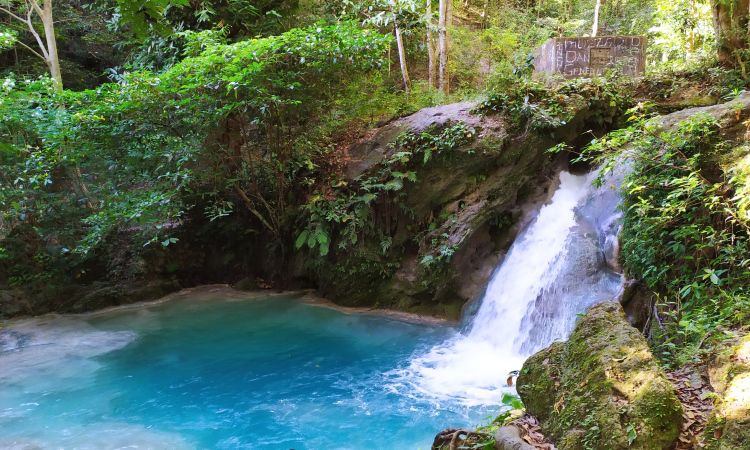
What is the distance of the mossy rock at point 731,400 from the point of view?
92.4 inches

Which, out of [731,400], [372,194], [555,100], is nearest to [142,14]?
[731,400]

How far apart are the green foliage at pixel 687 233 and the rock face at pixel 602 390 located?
0.79 meters

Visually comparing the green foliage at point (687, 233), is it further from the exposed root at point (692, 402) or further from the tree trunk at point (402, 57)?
the tree trunk at point (402, 57)

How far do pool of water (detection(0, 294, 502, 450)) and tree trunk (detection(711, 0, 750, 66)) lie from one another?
287 inches

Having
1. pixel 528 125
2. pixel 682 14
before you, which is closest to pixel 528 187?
pixel 528 125

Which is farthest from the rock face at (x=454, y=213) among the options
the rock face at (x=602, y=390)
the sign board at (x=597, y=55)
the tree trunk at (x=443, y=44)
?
the rock face at (x=602, y=390)

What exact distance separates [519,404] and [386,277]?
18.7 feet

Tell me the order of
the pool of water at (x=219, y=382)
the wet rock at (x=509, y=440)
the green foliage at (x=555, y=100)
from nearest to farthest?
the wet rock at (x=509, y=440) → the pool of water at (x=219, y=382) → the green foliage at (x=555, y=100)

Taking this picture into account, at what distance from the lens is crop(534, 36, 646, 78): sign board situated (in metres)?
9.46

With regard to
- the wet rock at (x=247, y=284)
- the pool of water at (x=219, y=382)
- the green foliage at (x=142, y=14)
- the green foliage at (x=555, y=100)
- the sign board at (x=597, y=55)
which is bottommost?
the pool of water at (x=219, y=382)

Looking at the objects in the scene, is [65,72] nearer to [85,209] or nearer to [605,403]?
[85,209]

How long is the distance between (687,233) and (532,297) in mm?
2776

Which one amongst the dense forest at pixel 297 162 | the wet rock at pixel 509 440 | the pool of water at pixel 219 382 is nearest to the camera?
the wet rock at pixel 509 440

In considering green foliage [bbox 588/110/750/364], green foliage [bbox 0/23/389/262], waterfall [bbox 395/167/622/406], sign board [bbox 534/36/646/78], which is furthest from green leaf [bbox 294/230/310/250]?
sign board [bbox 534/36/646/78]
